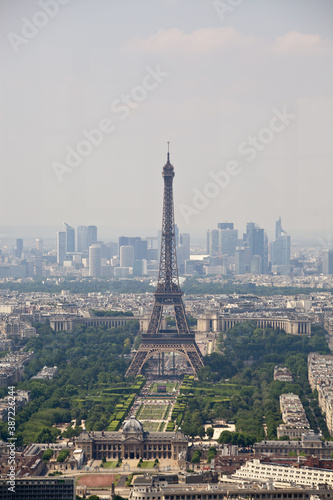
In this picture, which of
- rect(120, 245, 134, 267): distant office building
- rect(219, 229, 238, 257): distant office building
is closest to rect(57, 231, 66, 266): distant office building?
rect(120, 245, 134, 267): distant office building

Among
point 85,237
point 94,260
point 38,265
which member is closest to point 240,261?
point 94,260

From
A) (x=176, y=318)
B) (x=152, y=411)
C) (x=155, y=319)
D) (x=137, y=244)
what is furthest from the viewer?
(x=137, y=244)

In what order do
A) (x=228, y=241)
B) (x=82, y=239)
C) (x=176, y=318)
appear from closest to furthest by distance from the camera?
(x=176, y=318) < (x=228, y=241) < (x=82, y=239)

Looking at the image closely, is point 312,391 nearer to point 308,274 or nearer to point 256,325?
point 256,325

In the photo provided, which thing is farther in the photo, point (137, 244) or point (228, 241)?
point (137, 244)

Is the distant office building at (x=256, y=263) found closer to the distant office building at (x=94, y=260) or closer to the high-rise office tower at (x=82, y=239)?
the distant office building at (x=94, y=260)

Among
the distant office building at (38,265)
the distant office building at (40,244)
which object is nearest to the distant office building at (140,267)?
the distant office building at (38,265)

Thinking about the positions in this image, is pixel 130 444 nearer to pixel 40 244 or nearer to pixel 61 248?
pixel 40 244
